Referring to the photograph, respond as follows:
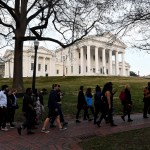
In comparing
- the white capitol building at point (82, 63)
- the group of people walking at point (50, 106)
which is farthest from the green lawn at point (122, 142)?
the white capitol building at point (82, 63)

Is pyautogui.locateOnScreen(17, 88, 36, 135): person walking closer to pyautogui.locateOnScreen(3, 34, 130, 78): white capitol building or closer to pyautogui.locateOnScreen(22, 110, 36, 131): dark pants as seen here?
pyautogui.locateOnScreen(22, 110, 36, 131): dark pants

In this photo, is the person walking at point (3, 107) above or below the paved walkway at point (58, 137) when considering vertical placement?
above

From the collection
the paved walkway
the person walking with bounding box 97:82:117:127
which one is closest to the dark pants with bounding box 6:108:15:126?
the paved walkway

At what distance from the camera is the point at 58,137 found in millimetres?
12273

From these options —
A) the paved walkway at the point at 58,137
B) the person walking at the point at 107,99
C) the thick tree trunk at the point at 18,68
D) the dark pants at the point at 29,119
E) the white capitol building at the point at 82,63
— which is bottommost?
the paved walkway at the point at 58,137

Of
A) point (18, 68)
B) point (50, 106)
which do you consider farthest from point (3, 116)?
point (18, 68)

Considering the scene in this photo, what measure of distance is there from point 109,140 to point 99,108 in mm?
3836

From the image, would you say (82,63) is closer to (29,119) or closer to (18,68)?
(18,68)

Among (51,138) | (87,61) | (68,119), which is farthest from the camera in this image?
(87,61)

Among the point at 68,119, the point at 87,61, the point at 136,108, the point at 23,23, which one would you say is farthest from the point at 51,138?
the point at 87,61

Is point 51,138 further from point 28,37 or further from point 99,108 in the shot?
point 28,37

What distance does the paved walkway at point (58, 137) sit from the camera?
10805 mm

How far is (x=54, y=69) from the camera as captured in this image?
109 m

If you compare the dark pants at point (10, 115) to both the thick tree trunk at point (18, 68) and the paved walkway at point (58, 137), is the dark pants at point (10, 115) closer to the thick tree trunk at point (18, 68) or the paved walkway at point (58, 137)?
the paved walkway at point (58, 137)
